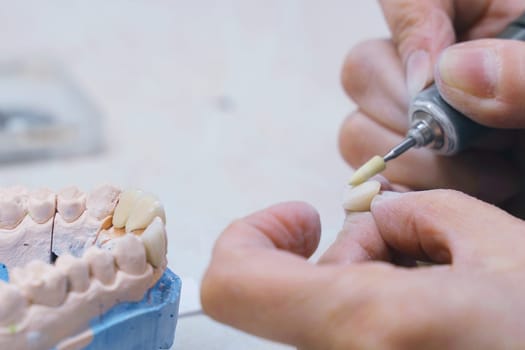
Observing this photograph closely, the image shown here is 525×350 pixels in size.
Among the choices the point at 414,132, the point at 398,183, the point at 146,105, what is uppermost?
the point at 414,132

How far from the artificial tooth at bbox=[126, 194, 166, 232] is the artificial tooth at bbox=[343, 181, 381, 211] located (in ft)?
0.67

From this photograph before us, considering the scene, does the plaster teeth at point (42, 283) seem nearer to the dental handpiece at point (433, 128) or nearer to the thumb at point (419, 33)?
the dental handpiece at point (433, 128)

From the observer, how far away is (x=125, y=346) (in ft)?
1.97

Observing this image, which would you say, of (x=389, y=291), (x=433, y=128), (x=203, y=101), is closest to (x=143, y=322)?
(x=389, y=291)

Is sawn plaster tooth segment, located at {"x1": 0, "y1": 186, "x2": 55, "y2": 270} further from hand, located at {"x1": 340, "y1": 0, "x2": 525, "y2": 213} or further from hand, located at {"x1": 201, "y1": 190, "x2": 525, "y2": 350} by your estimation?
hand, located at {"x1": 340, "y1": 0, "x2": 525, "y2": 213}

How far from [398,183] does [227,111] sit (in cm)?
58

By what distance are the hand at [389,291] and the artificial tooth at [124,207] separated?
129mm

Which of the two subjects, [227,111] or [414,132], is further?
[227,111]

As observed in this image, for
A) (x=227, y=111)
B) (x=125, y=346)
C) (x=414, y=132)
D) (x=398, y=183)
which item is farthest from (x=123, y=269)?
(x=227, y=111)

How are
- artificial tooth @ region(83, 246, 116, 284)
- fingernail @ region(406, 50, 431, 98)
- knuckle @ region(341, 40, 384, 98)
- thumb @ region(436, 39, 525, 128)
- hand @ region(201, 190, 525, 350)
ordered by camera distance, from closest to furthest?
hand @ region(201, 190, 525, 350) → artificial tooth @ region(83, 246, 116, 284) → thumb @ region(436, 39, 525, 128) → fingernail @ region(406, 50, 431, 98) → knuckle @ region(341, 40, 384, 98)

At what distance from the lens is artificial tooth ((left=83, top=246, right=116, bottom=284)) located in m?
0.57

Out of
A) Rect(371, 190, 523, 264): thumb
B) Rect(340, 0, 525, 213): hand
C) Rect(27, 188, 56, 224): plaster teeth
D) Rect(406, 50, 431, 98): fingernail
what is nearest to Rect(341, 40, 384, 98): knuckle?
Rect(340, 0, 525, 213): hand

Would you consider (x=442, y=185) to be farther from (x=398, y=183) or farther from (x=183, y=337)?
(x=183, y=337)

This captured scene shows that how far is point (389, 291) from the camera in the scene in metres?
0.46
